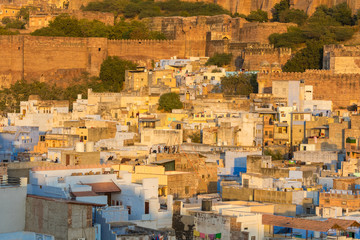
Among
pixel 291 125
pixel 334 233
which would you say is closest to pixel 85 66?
pixel 291 125

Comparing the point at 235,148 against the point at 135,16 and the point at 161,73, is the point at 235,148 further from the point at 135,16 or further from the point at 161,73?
the point at 135,16

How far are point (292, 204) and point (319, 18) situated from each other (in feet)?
99.5

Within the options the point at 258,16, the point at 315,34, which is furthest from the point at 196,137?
the point at 258,16

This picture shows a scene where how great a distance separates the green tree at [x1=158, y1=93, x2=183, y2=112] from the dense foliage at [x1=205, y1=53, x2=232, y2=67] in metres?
8.42

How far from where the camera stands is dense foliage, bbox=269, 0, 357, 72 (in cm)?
4356

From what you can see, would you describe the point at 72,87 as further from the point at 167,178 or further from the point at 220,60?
the point at 167,178

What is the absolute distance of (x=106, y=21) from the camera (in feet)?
178

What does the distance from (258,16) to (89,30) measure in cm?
983

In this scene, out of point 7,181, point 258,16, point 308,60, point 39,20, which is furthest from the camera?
point 39,20

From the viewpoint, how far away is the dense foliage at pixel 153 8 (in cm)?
5734

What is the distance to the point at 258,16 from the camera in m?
53.7

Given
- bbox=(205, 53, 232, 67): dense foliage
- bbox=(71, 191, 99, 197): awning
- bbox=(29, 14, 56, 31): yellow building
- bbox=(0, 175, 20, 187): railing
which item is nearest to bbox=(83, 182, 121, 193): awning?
bbox=(71, 191, 99, 197): awning

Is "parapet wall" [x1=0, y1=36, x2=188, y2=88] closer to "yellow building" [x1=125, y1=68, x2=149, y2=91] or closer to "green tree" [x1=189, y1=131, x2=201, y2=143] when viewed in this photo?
"yellow building" [x1=125, y1=68, x2=149, y2=91]

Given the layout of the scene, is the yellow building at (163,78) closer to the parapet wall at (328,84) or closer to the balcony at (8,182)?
the parapet wall at (328,84)
